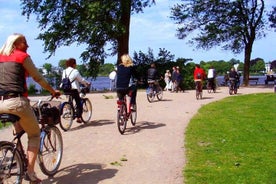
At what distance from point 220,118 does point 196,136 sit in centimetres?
312

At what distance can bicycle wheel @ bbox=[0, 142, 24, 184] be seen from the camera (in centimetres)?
475

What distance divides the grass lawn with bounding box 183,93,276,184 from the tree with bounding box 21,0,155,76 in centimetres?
1516

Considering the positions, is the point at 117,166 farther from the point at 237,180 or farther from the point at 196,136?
the point at 196,136

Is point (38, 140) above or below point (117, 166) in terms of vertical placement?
above

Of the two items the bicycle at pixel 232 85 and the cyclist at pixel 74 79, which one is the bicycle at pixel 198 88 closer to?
the bicycle at pixel 232 85

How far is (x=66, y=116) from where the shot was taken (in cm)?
1032

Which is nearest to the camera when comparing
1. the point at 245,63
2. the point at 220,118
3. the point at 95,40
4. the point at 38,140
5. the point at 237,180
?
the point at 38,140

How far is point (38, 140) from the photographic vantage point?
521cm

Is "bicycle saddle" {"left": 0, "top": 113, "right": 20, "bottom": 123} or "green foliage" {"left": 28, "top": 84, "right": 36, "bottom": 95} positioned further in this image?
"green foliage" {"left": 28, "top": 84, "right": 36, "bottom": 95}

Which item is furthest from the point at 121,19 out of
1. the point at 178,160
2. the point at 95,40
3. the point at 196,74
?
the point at 178,160

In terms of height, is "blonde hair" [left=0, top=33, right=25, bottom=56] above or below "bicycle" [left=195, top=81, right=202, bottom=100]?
above

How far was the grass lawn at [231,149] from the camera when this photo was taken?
5.83 metres

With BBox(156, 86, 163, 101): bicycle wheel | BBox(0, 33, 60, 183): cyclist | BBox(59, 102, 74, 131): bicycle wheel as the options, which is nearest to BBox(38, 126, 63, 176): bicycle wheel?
BBox(0, 33, 60, 183): cyclist

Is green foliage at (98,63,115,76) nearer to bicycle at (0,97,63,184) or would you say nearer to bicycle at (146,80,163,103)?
bicycle at (146,80,163,103)
